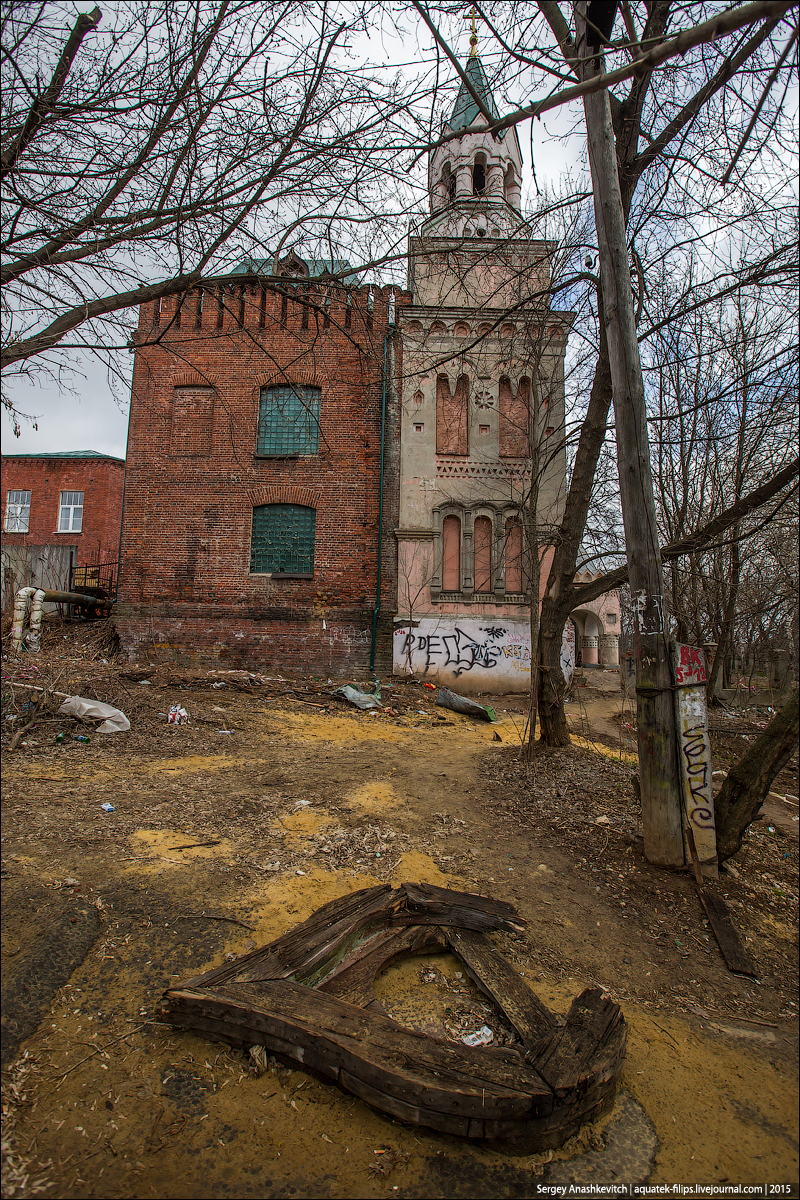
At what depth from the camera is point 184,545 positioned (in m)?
13.8

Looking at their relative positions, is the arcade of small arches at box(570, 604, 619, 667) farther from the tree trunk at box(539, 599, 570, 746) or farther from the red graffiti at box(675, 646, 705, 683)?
the red graffiti at box(675, 646, 705, 683)

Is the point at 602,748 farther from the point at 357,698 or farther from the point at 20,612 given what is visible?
the point at 20,612

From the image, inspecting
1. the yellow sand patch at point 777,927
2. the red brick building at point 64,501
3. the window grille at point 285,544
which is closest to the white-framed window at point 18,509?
the red brick building at point 64,501

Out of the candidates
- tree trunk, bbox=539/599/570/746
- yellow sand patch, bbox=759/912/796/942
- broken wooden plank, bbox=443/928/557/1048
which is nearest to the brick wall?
tree trunk, bbox=539/599/570/746

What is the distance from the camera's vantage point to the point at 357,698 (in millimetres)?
10773

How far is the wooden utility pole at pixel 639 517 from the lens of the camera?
375cm

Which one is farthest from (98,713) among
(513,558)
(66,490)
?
(66,490)

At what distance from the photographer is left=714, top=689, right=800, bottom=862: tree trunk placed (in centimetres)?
343

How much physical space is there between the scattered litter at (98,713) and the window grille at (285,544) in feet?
24.2

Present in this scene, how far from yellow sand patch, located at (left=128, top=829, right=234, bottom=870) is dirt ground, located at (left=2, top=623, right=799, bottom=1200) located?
2 cm

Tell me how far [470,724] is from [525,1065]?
8510 mm

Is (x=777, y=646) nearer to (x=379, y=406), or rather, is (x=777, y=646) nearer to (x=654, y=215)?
(x=379, y=406)

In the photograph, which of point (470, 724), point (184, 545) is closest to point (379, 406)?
point (184, 545)

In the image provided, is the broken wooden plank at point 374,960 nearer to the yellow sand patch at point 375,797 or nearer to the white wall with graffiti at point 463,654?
the yellow sand patch at point 375,797
